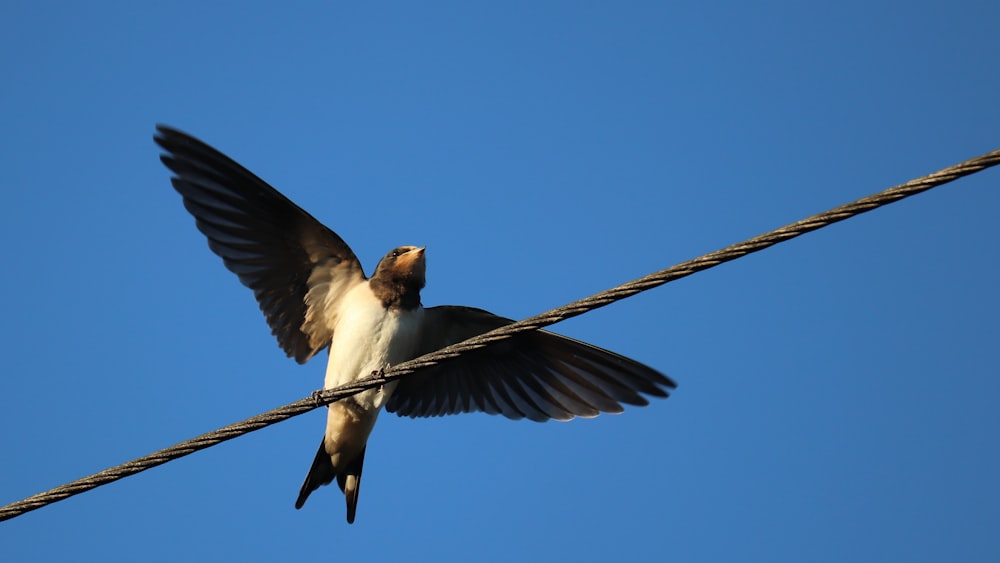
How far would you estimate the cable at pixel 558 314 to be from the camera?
3086mm

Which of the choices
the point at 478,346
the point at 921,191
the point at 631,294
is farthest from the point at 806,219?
the point at 478,346

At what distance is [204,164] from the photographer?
19.1 feet

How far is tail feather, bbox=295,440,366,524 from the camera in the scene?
5.97m

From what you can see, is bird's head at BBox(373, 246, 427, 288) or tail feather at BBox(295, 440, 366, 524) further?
tail feather at BBox(295, 440, 366, 524)

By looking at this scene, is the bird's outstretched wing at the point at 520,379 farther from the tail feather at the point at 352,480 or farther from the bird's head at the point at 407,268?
the tail feather at the point at 352,480

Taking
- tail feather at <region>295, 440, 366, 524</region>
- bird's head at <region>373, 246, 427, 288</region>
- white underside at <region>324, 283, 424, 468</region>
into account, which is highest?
bird's head at <region>373, 246, 427, 288</region>

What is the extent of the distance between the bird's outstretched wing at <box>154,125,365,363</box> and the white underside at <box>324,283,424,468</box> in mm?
194

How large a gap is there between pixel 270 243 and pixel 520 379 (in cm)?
187

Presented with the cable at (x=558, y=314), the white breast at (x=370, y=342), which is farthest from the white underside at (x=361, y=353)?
the cable at (x=558, y=314)

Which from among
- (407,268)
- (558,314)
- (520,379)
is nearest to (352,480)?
(520,379)

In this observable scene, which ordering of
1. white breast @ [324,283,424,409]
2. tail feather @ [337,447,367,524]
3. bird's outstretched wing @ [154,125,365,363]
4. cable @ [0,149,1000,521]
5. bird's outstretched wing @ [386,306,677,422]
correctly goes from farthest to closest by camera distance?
tail feather @ [337,447,367,524], bird's outstretched wing @ [386,306,677,422], bird's outstretched wing @ [154,125,365,363], white breast @ [324,283,424,409], cable @ [0,149,1000,521]

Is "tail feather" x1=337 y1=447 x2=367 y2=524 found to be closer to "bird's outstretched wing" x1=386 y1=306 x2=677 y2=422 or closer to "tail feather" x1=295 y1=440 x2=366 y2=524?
"tail feather" x1=295 y1=440 x2=366 y2=524

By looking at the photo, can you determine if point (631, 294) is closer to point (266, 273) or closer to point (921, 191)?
point (921, 191)

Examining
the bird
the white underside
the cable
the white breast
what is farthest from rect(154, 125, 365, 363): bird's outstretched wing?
the cable
